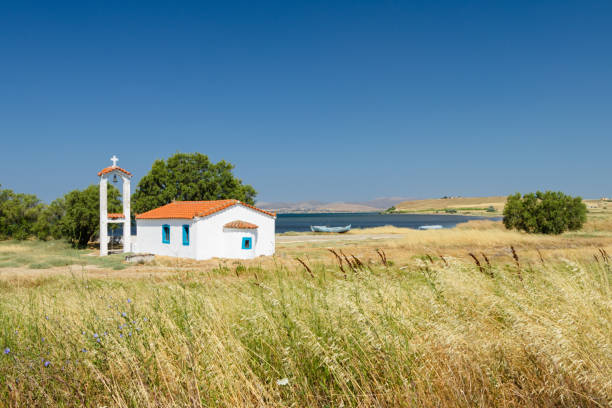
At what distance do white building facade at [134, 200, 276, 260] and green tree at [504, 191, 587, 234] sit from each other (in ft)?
87.4

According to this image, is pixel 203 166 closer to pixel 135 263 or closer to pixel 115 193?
pixel 115 193

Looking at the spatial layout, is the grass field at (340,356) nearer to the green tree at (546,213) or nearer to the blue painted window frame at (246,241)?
the blue painted window frame at (246,241)

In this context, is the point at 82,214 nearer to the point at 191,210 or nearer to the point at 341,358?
the point at 191,210

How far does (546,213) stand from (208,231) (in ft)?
105

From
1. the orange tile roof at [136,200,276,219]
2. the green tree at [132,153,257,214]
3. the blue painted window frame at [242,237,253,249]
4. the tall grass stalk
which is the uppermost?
the green tree at [132,153,257,214]

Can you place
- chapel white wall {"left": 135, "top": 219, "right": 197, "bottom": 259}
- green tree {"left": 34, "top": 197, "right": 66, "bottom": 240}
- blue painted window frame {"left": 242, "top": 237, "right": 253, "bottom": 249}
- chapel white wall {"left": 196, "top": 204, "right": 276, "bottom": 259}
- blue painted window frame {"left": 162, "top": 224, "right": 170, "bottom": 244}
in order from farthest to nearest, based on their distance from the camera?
green tree {"left": 34, "top": 197, "right": 66, "bottom": 240} → blue painted window frame {"left": 162, "top": 224, "right": 170, "bottom": 244} → blue painted window frame {"left": 242, "top": 237, "right": 253, "bottom": 249} → chapel white wall {"left": 135, "top": 219, "right": 197, "bottom": 259} → chapel white wall {"left": 196, "top": 204, "right": 276, "bottom": 259}

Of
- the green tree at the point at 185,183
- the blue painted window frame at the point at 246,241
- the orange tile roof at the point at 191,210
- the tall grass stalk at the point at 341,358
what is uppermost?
the green tree at the point at 185,183

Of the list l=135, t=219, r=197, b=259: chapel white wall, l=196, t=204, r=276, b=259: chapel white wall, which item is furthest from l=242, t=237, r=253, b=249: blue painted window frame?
l=135, t=219, r=197, b=259: chapel white wall

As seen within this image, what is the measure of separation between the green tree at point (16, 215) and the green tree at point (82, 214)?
5.06 m

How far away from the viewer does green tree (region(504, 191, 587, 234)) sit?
3641cm

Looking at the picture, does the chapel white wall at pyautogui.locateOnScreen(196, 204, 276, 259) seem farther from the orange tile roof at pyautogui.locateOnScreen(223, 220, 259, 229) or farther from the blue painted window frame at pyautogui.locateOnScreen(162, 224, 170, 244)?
the blue painted window frame at pyautogui.locateOnScreen(162, 224, 170, 244)

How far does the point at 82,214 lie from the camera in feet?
104

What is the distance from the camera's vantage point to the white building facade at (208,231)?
23.9 m

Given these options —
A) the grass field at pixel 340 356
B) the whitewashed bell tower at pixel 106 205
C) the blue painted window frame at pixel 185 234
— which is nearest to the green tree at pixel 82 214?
the whitewashed bell tower at pixel 106 205
